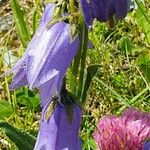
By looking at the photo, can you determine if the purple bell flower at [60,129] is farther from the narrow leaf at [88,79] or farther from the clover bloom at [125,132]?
the clover bloom at [125,132]

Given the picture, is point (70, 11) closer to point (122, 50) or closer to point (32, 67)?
point (32, 67)

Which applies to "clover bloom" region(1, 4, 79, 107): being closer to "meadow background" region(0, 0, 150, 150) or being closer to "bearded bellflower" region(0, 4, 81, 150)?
"bearded bellflower" region(0, 4, 81, 150)

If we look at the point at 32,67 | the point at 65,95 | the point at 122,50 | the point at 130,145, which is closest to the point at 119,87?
the point at 122,50

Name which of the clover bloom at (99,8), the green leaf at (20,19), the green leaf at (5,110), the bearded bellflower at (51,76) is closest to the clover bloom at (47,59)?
the bearded bellflower at (51,76)

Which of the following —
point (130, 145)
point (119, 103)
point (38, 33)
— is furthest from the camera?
point (119, 103)

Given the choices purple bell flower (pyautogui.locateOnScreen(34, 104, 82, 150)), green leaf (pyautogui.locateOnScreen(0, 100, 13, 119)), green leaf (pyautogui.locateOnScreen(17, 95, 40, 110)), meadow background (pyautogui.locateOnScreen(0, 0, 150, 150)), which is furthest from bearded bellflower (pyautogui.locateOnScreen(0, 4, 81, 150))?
green leaf (pyautogui.locateOnScreen(17, 95, 40, 110))
